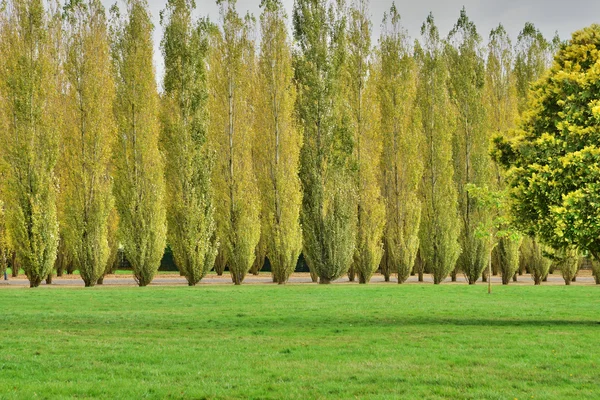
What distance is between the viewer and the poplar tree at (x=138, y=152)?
31.7 metres

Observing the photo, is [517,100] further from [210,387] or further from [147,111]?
[210,387]

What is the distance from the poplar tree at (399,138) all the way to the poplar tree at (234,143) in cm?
687

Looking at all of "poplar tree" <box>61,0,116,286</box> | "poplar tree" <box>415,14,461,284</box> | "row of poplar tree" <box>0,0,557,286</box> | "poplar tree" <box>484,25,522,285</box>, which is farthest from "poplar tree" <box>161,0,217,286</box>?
"poplar tree" <box>484,25,522,285</box>

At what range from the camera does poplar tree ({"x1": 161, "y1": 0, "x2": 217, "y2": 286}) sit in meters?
32.5

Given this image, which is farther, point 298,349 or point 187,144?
point 187,144

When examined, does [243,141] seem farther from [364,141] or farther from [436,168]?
[436,168]

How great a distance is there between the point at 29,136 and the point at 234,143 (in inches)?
370

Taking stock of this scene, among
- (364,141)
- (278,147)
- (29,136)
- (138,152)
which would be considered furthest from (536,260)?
(29,136)

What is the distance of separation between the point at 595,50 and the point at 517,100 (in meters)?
25.6

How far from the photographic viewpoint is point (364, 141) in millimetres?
35938

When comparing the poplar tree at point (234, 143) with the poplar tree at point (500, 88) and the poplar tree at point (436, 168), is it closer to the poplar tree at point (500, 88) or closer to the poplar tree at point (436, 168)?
the poplar tree at point (436, 168)

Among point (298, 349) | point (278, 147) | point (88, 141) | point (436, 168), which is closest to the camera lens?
point (298, 349)

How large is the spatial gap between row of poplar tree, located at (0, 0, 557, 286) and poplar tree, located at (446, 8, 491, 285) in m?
0.08

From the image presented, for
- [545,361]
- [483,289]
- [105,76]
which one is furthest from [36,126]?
[545,361]
